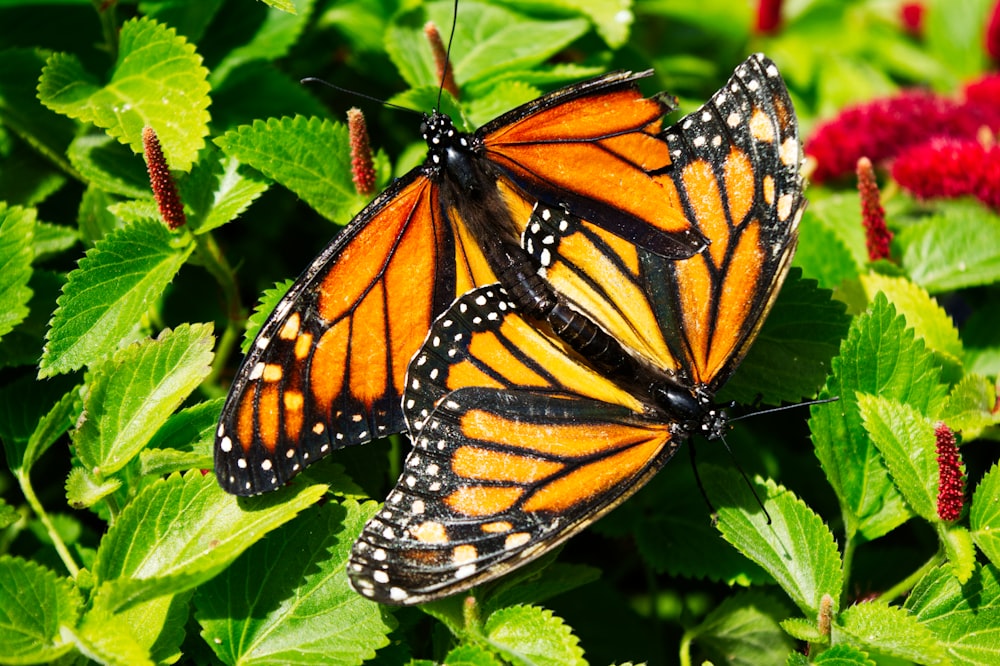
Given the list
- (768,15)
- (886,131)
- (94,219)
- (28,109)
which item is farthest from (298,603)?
(768,15)

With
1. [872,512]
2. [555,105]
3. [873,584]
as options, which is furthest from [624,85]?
[873,584]

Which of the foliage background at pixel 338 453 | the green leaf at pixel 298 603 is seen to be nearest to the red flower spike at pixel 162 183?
the foliage background at pixel 338 453

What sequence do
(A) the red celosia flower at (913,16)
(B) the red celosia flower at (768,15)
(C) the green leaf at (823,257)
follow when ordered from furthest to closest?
(A) the red celosia flower at (913,16), (B) the red celosia flower at (768,15), (C) the green leaf at (823,257)

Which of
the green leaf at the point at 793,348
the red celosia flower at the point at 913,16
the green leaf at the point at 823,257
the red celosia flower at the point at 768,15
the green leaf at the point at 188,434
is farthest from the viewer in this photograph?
the red celosia flower at the point at 913,16

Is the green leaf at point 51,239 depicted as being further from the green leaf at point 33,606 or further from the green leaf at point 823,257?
the green leaf at point 823,257

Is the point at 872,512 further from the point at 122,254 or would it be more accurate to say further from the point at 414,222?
the point at 122,254

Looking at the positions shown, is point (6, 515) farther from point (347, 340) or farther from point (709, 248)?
point (709, 248)
